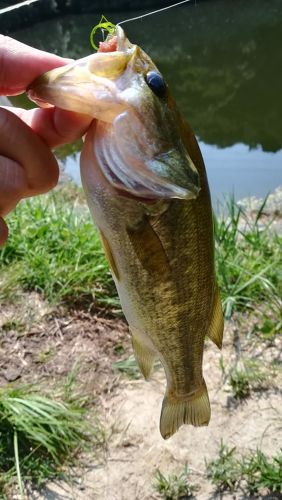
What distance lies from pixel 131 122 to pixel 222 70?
488 inches

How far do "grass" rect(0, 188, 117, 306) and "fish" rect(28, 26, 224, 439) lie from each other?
7.13 ft

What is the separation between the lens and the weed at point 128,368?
12.0ft

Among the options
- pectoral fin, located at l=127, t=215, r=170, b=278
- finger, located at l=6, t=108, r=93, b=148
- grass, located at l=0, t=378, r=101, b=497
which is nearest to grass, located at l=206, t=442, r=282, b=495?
grass, located at l=0, t=378, r=101, b=497

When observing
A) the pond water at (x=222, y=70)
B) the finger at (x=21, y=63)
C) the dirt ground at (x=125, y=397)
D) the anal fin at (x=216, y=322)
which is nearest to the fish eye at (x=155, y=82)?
the finger at (x=21, y=63)

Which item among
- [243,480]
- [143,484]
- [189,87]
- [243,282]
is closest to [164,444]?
[143,484]

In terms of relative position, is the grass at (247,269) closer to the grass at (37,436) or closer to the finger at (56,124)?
the grass at (37,436)

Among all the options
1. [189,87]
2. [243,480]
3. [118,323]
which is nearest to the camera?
[243,480]

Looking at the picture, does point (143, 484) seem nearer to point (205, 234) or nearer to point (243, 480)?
point (243, 480)

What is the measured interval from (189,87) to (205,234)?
1118cm

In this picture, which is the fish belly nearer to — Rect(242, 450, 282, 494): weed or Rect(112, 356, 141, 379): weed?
Rect(242, 450, 282, 494): weed

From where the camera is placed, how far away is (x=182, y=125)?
5.48ft

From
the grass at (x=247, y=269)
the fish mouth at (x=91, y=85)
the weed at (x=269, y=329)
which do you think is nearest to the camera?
the fish mouth at (x=91, y=85)

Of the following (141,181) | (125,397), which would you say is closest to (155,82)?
(141,181)

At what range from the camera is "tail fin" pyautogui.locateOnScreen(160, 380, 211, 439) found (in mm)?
2186
